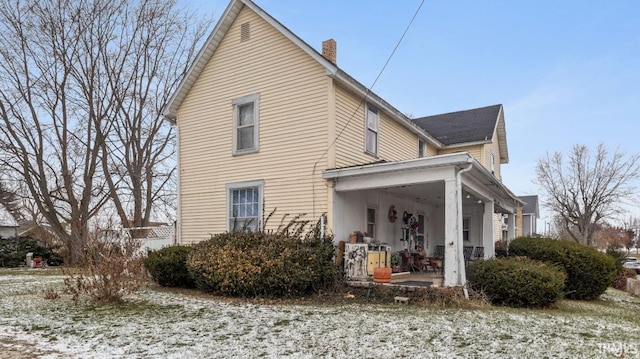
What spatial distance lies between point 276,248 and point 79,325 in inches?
169

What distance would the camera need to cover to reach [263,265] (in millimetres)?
10016

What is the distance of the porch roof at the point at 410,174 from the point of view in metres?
9.72

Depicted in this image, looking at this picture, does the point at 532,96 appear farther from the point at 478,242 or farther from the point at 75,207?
the point at 75,207

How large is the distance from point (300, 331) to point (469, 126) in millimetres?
17648

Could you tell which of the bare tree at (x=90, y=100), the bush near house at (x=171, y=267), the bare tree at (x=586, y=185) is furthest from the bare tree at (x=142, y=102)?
the bare tree at (x=586, y=185)

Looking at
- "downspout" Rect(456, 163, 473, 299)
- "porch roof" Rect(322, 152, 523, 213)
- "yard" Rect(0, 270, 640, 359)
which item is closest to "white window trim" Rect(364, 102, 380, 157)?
"porch roof" Rect(322, 152, 523, 213)

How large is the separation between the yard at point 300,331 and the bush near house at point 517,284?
1.39 feet

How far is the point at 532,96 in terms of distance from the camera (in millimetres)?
19656

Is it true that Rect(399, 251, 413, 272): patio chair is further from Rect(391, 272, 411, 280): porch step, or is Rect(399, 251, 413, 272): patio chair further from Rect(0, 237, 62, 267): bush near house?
Rect(0, 237, 62, 267): bush near house

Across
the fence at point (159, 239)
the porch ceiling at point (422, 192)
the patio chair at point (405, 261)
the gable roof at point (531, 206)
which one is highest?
the gable roof at point (531, 206)

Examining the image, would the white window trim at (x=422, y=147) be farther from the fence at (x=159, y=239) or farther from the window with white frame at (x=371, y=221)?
the fence at (x=159, y=239)

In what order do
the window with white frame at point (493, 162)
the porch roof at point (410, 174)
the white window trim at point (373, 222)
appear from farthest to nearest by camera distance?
the window with white frame at point (493, 162) < the white window trim at point (373, 222) < the porch roof at point (410, 174)

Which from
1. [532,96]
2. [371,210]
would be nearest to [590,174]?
[532,96]

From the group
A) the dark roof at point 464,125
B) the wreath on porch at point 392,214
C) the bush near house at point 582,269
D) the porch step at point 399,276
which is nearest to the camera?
the porch step at point 399,276
